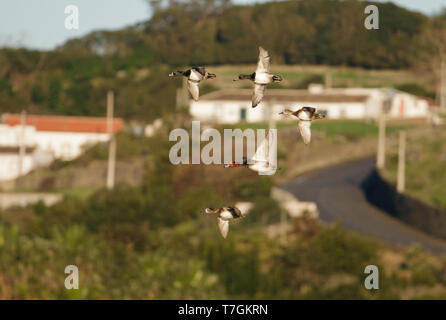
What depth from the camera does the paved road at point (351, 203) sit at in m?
47.4

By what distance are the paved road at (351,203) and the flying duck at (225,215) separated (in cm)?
3983

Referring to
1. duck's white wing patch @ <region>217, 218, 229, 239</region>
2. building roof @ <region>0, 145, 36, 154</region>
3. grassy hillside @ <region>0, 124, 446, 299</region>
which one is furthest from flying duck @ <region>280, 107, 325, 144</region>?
building roof @ <region>0, 145, 36, 154</region>

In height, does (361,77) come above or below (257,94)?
above

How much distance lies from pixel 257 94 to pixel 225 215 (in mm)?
794

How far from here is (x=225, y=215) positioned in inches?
215

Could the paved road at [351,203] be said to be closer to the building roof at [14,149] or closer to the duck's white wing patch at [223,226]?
the building roof at [14,149]

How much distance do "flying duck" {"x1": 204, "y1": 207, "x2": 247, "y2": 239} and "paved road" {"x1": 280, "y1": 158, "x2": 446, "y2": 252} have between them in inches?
1568

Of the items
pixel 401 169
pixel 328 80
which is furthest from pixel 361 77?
pixel 401 169

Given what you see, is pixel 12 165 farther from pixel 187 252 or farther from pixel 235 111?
pixel 187 252

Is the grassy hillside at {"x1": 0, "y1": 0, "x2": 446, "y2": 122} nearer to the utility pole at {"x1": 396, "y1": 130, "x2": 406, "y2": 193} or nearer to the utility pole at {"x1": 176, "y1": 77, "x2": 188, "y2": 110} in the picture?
the utility pole at {"x1": 176, "y1": 77, "x2": 188, "y2": 110}

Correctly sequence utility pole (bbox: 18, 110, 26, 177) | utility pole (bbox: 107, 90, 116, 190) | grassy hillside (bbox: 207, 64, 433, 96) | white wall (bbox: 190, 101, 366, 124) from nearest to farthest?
utility pole (bbox: 107, 90, 116, 190)
white wall (bbox: 190, 101, 366, 124)
utility pole (bbox: 18, 110, 26, 177)
grassy hillside (bbox: 207, 64, 433, 96)

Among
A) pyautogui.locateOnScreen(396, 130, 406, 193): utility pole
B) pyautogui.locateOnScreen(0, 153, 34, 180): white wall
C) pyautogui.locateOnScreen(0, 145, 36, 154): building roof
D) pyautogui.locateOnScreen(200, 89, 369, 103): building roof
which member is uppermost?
pyautogui.locateOnScreen(200, 89, 369, 103): building roof

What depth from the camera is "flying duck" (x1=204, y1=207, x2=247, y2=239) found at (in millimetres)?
5235

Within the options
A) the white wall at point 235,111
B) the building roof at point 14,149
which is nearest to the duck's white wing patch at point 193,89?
the white wall at point 235,111
